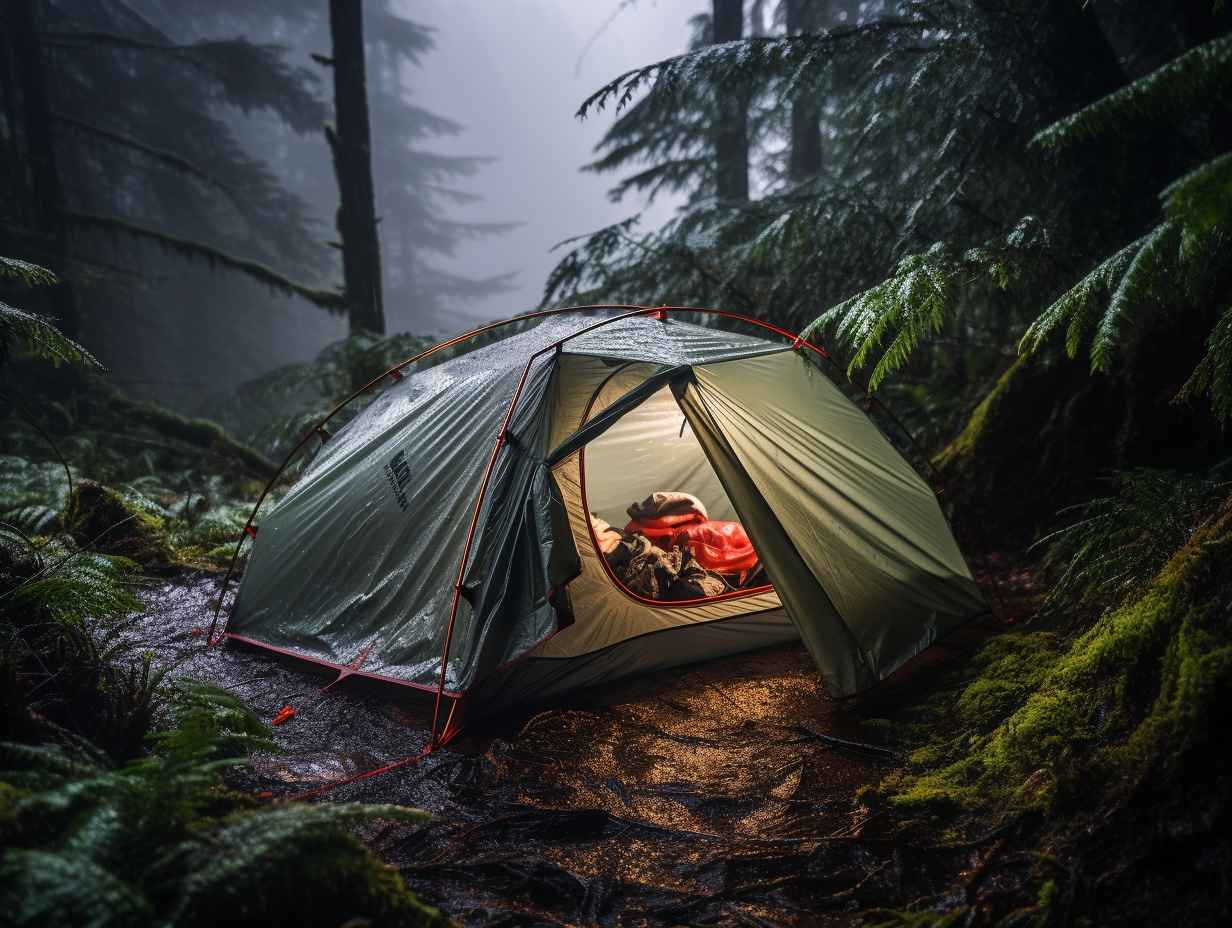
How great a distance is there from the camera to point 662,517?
5008mm

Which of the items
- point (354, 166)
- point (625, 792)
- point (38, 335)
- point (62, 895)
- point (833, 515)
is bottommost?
point (625, 792)

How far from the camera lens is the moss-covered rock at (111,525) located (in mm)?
5238

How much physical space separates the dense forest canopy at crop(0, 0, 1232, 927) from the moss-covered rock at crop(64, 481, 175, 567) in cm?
4

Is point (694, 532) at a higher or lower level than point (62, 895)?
lower

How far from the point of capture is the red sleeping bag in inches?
189

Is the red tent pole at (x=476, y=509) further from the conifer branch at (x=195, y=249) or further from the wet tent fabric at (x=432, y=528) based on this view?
the conifer branch at (x=195, y=249)

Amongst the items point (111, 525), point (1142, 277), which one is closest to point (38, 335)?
point (111, 525)

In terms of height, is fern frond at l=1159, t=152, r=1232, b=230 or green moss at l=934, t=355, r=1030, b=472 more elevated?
fern frond at l=1159, t=152, r=1232, b=230

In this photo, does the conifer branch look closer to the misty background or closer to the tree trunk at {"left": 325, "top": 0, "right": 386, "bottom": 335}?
the tree trunk at {"left": 325, "top": 0, "right": 386, "bottom": 335}

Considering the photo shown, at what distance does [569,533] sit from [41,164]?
982 centimetres

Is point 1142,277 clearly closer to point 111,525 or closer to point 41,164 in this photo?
point 111,525

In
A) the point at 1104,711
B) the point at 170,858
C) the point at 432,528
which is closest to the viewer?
the point at 170,858

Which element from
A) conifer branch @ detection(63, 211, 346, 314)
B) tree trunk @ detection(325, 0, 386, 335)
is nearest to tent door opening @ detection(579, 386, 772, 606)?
tree trunk @ detection(325, 0, 386, 335)

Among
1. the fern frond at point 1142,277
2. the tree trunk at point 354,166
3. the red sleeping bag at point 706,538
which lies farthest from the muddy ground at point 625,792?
the tree trunk at point 354,166
